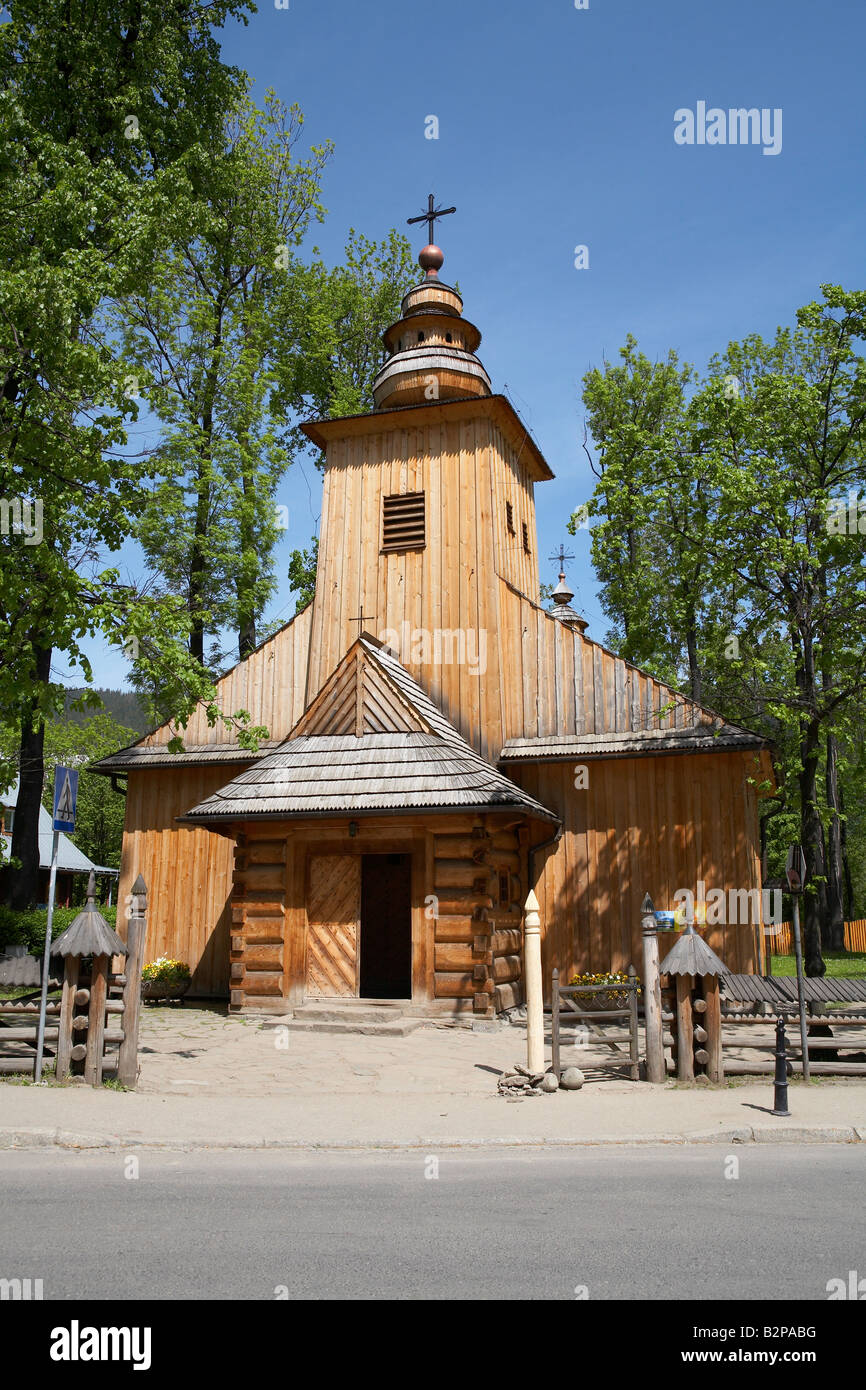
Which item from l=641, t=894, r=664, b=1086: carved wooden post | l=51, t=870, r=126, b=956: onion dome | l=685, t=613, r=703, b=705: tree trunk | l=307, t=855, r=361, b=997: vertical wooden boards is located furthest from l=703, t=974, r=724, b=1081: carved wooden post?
l=685, t=613, r=703, b=705: tree trunk

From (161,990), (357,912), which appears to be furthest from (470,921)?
(161,990)

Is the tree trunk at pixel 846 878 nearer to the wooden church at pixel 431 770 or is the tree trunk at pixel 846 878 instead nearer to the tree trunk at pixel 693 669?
the tree trunk at pixel 693 669

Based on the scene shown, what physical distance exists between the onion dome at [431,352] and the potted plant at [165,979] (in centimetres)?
1210

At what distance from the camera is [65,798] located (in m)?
10.0

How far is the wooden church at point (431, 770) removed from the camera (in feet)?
50.5

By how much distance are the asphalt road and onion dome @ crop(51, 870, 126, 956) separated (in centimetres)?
270

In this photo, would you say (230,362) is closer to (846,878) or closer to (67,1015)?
(67,1015)

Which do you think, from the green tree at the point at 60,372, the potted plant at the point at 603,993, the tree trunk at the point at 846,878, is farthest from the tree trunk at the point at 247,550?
the tree trunk at the point at 846,878

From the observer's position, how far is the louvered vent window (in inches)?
782

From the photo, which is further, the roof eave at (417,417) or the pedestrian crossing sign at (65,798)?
the roof eave at (417,417)

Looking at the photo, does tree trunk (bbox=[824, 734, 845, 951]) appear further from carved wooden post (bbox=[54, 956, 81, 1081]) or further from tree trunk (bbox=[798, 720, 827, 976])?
carved wooden post (bbox=[54, 956, 81, 1081])

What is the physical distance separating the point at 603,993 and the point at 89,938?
28.3ft

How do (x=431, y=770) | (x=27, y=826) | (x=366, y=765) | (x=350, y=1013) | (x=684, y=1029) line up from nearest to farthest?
(x=684, y=1029) < (x=350, y=1013) < (x=431, y=770) < (x=366, y=765) < (x=27, y=826)

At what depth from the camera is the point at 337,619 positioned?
2016cm
